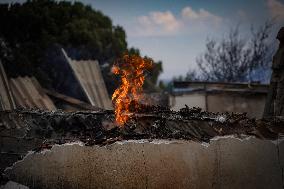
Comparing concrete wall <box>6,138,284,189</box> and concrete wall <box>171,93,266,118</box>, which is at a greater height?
concrete wall <box>6,138,284,189</box>

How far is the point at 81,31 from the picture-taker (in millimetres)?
15055

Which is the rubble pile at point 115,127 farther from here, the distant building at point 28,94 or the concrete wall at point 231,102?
the concrete wall at point 231,102

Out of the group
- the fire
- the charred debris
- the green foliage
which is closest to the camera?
the charred debris

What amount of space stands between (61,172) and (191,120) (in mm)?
2027

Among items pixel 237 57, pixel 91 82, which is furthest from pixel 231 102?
pixel 237 57

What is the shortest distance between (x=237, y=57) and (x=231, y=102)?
31.9 feet

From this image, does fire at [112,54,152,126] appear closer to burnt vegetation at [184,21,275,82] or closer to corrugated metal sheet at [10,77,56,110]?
corrugated metal sheet at [10,77,56,110]

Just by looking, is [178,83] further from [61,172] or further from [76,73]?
[61,172]

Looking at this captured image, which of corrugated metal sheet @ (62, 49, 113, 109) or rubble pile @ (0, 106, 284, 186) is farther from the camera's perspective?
corrugated metal sheet @ (62, 49, 113, 109)

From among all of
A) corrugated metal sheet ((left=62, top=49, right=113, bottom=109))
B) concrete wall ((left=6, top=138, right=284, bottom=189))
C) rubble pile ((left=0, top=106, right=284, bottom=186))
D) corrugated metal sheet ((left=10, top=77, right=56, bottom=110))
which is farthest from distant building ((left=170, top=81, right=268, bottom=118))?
concrete wall ((left=6, top=138, right=284, bottom=189))

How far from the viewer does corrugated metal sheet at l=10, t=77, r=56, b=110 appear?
962cm

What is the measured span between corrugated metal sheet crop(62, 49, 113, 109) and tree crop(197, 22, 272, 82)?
1108cm

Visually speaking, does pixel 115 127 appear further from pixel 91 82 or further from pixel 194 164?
pixel 91 82

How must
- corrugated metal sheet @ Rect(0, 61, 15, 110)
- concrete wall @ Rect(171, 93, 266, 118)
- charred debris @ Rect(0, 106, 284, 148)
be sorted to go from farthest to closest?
concrete wall @ Rect(171, 93, 266, 118)
corrugated metal sheet @ Rect(0, 61, 15, 110)
charred debris @ Rect(0, 106, 284, 148)
